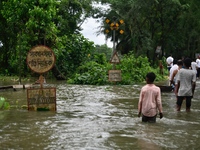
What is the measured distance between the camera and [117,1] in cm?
4272

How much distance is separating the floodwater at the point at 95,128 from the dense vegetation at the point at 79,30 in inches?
311

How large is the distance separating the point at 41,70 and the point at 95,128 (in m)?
3.24

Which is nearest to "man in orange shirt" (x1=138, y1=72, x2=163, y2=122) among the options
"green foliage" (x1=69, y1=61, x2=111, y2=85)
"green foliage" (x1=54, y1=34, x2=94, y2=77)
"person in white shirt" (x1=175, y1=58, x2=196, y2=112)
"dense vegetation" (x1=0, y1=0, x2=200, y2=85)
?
"person in white shirt" (x1=175, y1=58, x2=196, y2=112)

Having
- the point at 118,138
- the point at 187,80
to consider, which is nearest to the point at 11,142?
the point at 118,138

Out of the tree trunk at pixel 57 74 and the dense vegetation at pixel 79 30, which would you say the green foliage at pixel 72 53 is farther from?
the tree trunk at pixel 57 74

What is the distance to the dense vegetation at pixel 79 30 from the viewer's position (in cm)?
2592

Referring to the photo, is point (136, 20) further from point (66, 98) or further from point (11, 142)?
point (11, 142)

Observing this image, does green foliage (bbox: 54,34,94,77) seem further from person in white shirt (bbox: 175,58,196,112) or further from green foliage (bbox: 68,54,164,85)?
person in white shirt (bbox: 175,58,196,112)

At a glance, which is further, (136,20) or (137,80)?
(136,20)

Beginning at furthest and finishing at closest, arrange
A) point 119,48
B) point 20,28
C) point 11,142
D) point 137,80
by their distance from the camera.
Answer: point 119,48
point 20,28
point 137,80
point 11,142

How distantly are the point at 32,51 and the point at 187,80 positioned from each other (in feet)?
15.5

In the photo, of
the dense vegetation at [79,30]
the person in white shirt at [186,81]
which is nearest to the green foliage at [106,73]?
the dense vegetation at [79,30]

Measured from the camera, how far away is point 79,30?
46719mm

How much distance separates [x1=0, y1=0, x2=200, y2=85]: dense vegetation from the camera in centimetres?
2592
